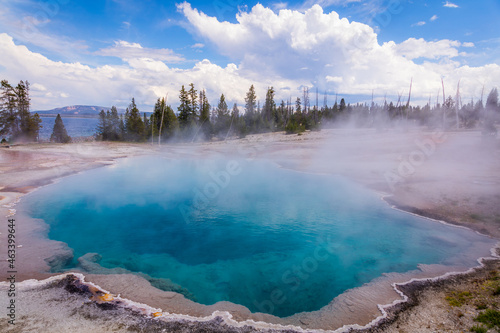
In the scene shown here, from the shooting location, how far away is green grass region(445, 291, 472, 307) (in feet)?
20.8

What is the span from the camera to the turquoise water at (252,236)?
8422mm

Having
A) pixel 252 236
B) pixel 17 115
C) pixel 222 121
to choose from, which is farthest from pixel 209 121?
pixel 252 236

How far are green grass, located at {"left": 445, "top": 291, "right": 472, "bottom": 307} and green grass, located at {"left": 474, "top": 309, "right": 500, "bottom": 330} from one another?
1.97 feet

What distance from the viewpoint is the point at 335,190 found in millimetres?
18484

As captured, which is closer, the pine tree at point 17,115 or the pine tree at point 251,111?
the pine tree at point 17,115

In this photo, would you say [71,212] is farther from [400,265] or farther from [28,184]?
[400,265]

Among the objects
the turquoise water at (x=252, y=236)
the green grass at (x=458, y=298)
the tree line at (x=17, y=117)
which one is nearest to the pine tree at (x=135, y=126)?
the tree line at (x=17, y=117)

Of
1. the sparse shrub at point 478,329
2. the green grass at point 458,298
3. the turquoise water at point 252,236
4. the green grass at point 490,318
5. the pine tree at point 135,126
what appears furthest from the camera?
the pine tree at point 135,126

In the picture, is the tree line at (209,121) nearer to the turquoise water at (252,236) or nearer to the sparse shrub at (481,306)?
the turquoise water at (252,236)

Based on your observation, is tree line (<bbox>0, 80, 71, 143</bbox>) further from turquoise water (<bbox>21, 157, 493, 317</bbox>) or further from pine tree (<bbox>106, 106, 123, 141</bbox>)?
turquoise water (<bbox>21, 157, 493, 317</bbox>)

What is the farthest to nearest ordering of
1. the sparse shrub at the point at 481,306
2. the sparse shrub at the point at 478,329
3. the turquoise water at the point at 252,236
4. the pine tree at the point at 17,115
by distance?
the pine tree at the point at 17,115 → the turquoise water at the point at 252,236 → the sparse shrub at the point at 481,306 → the sparse shrub at the point at 478,329

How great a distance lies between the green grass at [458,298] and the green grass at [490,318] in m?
0.60

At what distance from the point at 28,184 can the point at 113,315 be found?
16177mm

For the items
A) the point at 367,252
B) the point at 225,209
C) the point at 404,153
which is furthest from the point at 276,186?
the point at 404,153
